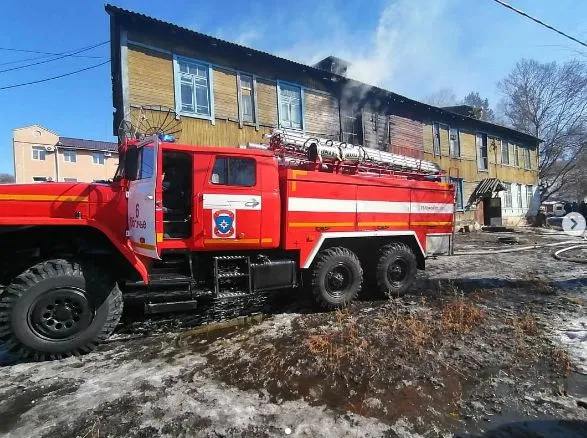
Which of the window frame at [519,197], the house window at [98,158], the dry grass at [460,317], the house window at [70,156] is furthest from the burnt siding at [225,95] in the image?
the house window at [70,156]

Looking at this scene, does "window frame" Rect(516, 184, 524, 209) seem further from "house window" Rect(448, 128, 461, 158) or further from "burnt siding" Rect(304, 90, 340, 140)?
"burnt siding" Rect(304, 90, 340, 140)

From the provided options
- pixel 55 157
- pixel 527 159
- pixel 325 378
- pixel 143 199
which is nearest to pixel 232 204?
pixel 143 199

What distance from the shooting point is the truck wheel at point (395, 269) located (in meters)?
6.82

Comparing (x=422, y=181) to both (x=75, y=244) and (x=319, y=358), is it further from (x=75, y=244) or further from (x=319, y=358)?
(x=75, y=244)

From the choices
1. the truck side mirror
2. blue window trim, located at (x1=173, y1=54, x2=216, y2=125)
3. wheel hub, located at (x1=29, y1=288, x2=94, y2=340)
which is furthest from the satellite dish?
wheel hub, located at (x1=29, y1=288, x2=94, y2=340)

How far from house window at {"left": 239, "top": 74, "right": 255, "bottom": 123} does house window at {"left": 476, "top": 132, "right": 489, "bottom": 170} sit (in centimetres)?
1850

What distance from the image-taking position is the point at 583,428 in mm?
2826

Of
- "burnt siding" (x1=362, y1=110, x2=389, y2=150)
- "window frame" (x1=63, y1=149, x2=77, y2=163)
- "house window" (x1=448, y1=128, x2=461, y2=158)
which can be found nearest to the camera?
"burnt siding" (x1=362, y1=110, x2=389, y2=150)

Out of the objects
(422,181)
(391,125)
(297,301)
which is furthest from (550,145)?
(297,301)

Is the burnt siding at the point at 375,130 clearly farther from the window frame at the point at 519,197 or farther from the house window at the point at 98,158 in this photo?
the house window at the point at 98,158

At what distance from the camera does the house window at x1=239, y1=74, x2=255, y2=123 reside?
520 inches

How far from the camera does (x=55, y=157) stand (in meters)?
43.3

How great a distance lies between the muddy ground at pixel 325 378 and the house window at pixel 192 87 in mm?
8196

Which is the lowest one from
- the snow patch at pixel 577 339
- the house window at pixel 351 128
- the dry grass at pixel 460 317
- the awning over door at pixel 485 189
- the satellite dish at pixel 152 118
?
the snow patch at pixel 577 339
